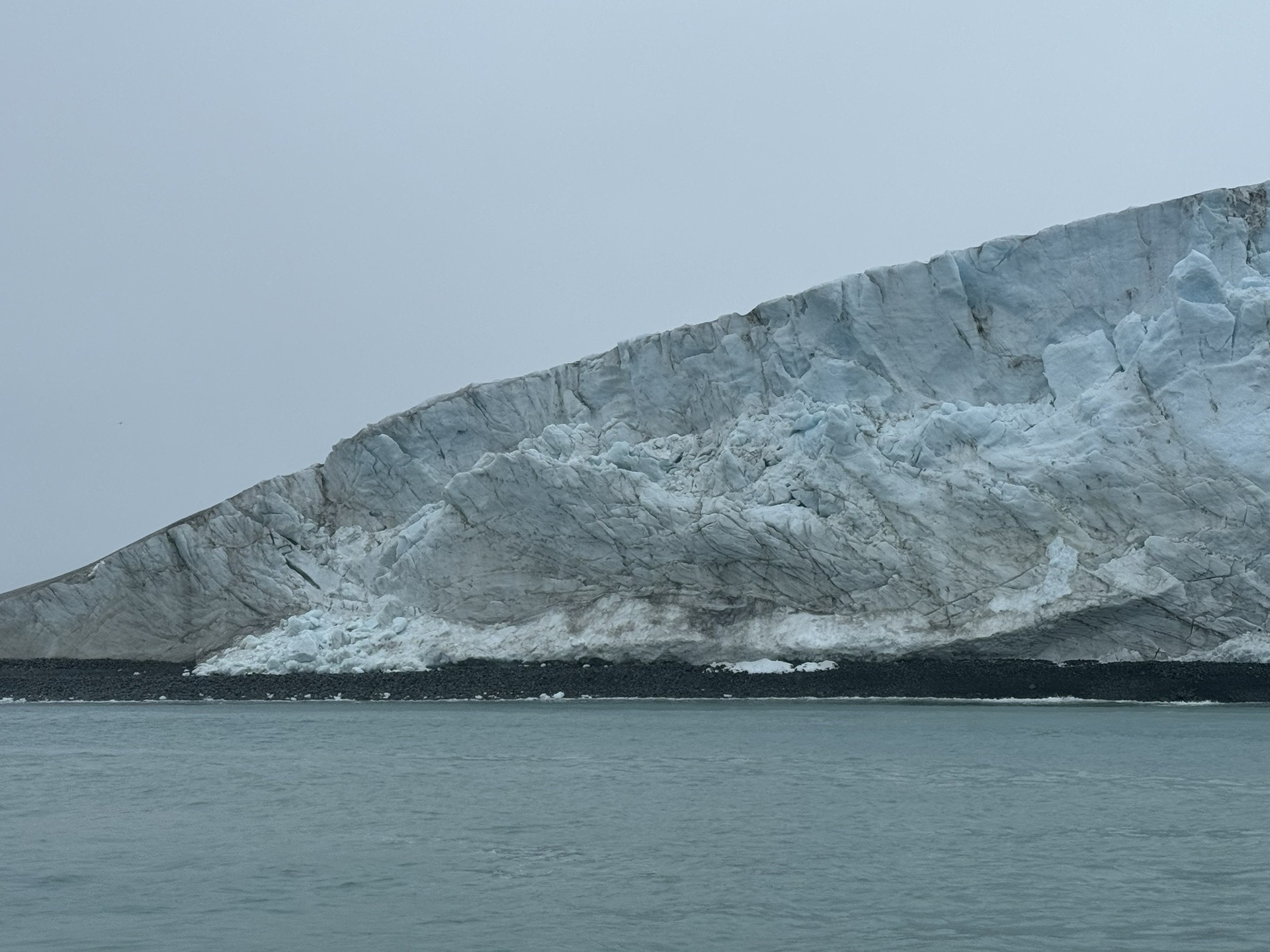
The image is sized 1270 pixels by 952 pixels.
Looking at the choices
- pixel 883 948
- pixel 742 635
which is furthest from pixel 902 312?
pixel 883 948

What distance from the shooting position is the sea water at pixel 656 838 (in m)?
7.75

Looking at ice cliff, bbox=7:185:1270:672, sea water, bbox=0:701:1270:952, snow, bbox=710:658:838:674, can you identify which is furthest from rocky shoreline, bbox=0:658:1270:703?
sea water, bbox=0:701:1270:952

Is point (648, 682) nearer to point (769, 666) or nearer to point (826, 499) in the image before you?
point (769, 666)

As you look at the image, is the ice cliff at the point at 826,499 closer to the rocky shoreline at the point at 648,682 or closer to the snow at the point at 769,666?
the snow at the point at 769,666

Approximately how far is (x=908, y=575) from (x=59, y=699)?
17489 mm

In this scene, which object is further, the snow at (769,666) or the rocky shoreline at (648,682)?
the snow at (769,666)

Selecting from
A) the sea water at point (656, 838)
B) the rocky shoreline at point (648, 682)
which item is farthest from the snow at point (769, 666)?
the sea water at point (656, 838)

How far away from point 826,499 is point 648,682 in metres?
4.67

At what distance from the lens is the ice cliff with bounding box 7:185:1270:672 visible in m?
21.6

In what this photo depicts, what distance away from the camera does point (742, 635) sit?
24.5 m

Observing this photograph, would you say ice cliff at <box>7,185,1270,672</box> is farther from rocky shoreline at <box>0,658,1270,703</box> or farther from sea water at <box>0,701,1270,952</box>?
sea water at <box>0,701,1270,952</box>

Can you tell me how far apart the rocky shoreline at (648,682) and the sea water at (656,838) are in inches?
101

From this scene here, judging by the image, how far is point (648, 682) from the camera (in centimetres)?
2422

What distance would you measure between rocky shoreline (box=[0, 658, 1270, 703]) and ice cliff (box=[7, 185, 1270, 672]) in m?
0.43
